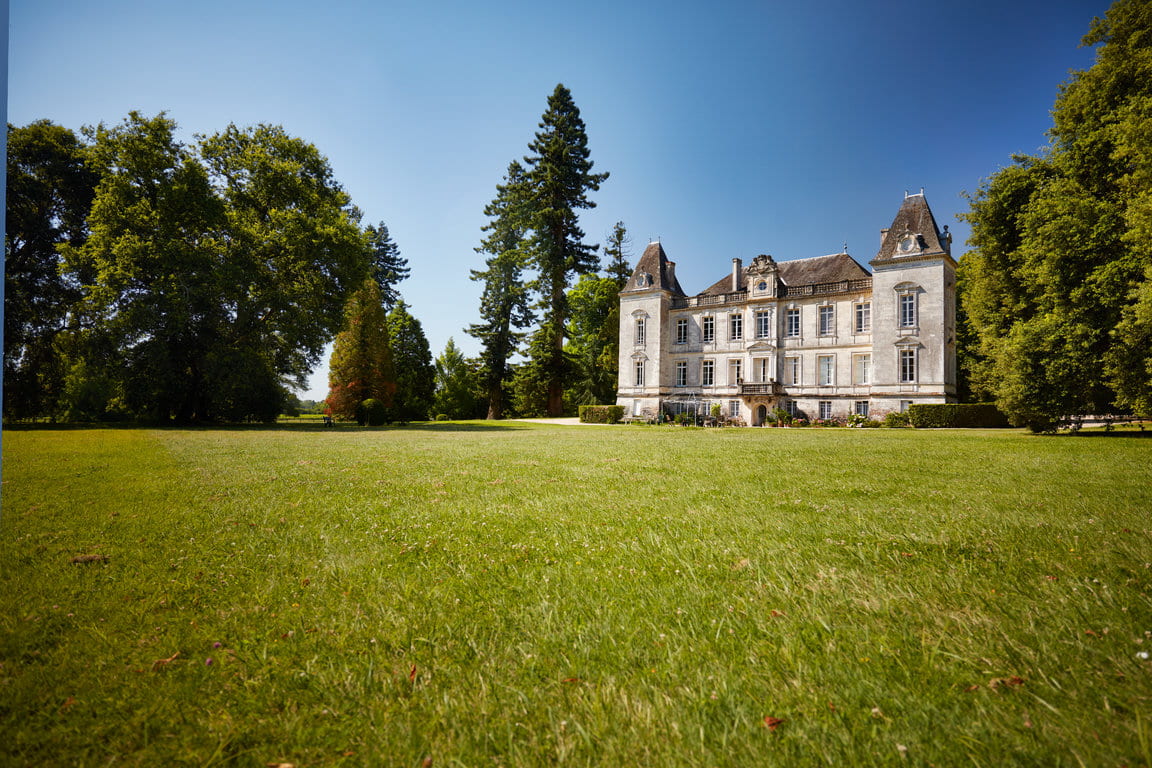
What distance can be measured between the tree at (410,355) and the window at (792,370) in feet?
99.6

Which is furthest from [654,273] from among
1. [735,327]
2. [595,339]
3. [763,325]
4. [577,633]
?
[577,633]

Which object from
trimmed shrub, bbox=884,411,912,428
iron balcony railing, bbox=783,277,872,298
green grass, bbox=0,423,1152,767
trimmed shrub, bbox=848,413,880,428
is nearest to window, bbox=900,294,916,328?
iron balcony railing, bbox=783,277,872,298

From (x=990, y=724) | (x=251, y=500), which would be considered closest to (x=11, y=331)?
(x=251, y=500)

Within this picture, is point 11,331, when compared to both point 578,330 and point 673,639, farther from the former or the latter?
point 578,330

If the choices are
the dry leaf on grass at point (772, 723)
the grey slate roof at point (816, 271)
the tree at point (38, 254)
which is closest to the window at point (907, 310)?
the grey slate roof at point (816, 271)

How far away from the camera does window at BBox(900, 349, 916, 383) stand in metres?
29.4

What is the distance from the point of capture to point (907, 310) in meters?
29.7

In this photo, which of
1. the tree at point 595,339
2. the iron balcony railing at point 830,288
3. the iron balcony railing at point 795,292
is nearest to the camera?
the iron balcony railing at point 830,288

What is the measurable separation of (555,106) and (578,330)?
65.3 ft

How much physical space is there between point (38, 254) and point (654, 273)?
36.3 metres

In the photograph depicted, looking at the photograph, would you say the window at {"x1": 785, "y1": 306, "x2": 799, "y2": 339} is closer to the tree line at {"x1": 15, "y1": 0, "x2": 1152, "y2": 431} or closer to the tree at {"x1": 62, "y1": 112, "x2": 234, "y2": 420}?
the tree line at {"x1": 15, "y1": 0, "x2": 1152, "y2": 431}

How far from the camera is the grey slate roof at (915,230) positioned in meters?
29.3

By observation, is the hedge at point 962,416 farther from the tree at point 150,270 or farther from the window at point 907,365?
the tree at point 150,270

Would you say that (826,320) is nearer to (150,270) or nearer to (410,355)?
(410,355)
